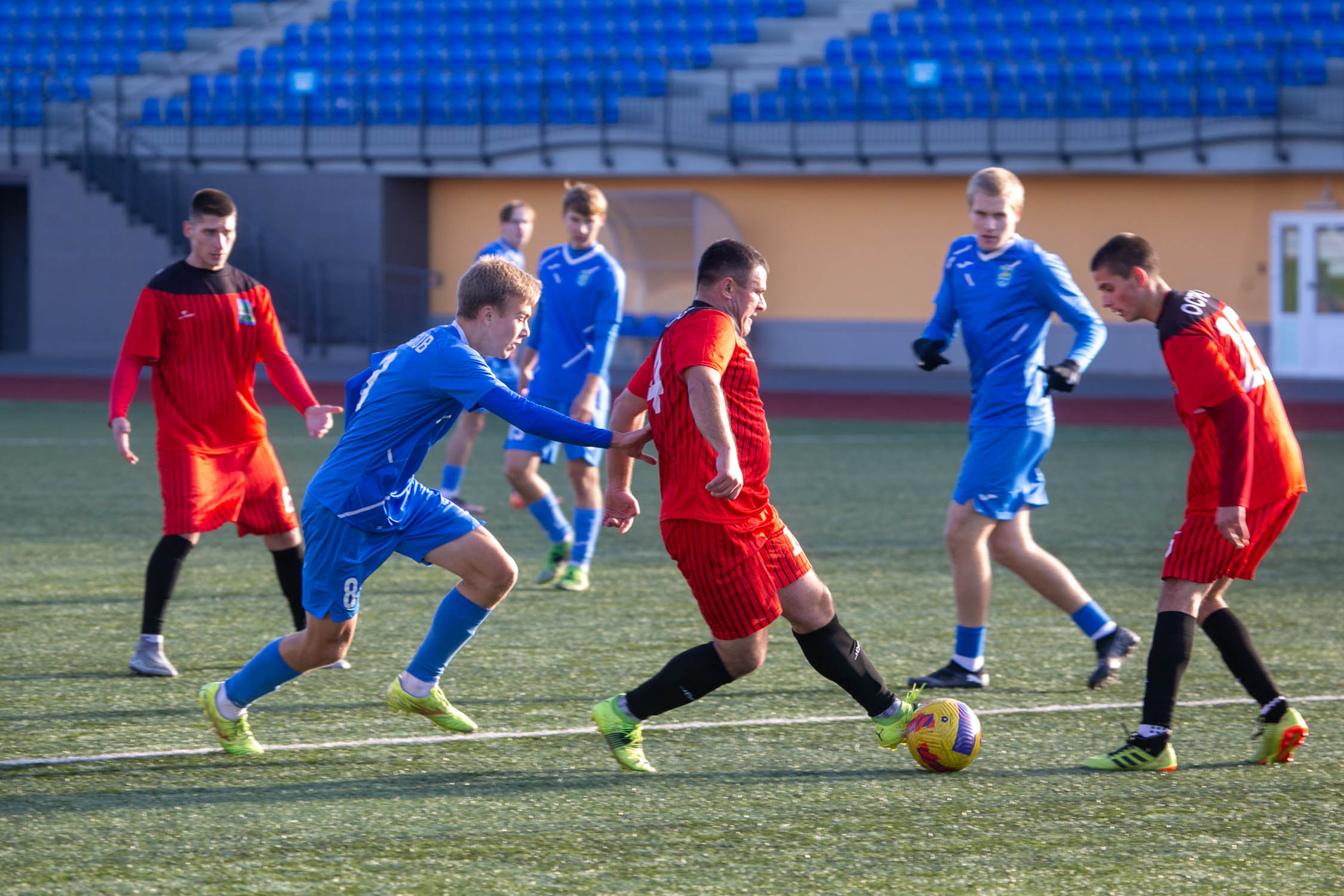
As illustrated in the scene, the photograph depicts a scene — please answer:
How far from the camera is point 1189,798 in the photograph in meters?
4.15

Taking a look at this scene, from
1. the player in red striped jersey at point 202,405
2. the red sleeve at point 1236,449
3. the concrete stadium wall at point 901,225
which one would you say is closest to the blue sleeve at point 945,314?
the red sleeve at point 1236,449

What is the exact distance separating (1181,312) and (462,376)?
2.01m

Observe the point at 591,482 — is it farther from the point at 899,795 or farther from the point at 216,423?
the point at 899,795

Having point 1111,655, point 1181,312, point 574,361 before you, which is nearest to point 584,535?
point 574,361

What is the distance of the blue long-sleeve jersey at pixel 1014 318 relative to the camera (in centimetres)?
544

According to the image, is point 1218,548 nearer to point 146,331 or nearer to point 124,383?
point 146,331

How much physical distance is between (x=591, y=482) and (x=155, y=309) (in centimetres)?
251

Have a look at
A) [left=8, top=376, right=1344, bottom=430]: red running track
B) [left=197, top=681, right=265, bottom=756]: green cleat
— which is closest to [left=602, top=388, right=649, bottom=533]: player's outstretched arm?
[left=197, top=681, right=265, bottom=756]: green cleat

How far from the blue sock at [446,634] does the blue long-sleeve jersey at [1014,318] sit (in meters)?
1.96

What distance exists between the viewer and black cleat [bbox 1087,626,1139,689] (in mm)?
5488

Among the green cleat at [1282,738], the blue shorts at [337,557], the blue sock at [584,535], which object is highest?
the blue shorts at [337,557]

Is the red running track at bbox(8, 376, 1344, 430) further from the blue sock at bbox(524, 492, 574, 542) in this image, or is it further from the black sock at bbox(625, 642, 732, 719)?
the black sock at bbox(625, 642, 732, 719)

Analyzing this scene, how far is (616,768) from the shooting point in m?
4.45

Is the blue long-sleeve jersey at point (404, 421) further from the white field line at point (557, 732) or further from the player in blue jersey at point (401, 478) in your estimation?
the white field line at point (557, 732)
